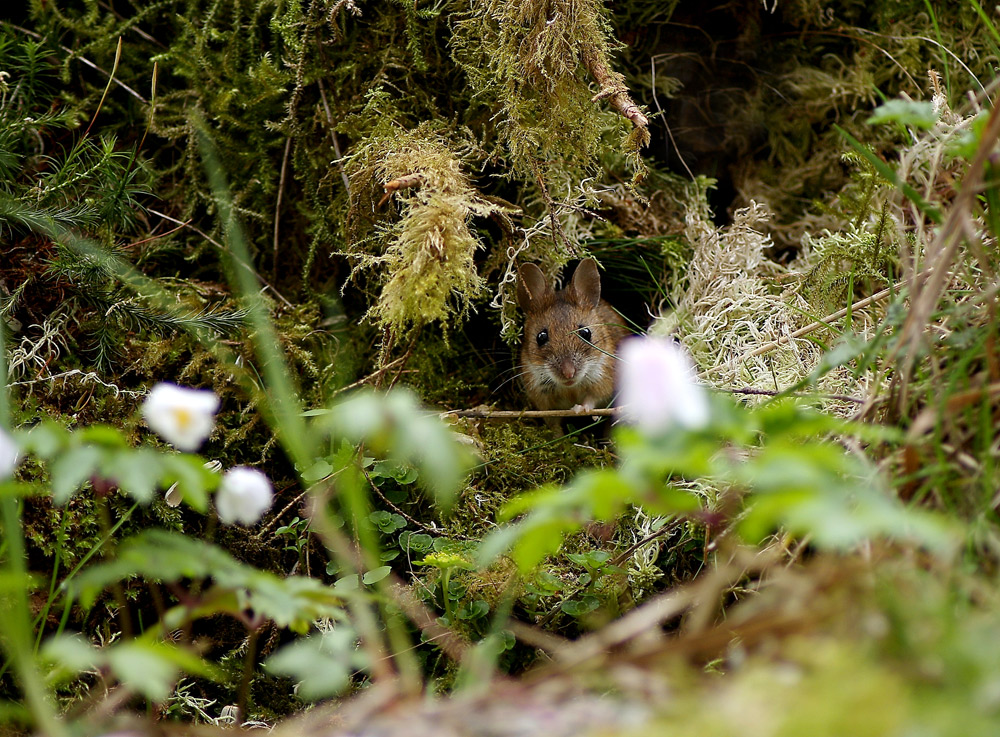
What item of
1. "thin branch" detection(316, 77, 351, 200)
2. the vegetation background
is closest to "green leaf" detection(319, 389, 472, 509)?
the vegetation background

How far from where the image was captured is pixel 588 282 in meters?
4.46

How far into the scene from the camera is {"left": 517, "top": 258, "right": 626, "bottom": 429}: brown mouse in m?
4.41

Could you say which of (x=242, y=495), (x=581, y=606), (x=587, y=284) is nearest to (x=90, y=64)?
(x=587, y=284)

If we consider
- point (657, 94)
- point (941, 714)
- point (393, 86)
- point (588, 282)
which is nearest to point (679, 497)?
point (941, 714)

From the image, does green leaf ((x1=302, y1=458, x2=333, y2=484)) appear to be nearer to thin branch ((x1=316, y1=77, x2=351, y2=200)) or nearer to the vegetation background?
the vegetation background

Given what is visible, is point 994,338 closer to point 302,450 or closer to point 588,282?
point 302,450

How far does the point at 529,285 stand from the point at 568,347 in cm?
44

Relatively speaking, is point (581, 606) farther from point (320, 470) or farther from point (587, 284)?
point (587, 284)

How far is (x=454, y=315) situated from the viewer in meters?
3.65

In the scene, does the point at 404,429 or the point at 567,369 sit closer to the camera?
the point at 404,429

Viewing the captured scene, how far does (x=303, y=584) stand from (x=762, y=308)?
8.91ft

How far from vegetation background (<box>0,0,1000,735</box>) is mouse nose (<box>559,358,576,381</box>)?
26 centimetres

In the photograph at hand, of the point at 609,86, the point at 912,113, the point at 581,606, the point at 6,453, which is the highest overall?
the point at 912,113

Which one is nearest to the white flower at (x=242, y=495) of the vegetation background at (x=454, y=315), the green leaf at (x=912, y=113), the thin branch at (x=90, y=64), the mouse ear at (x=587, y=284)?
the vegetation background at (x=454, y=315)
